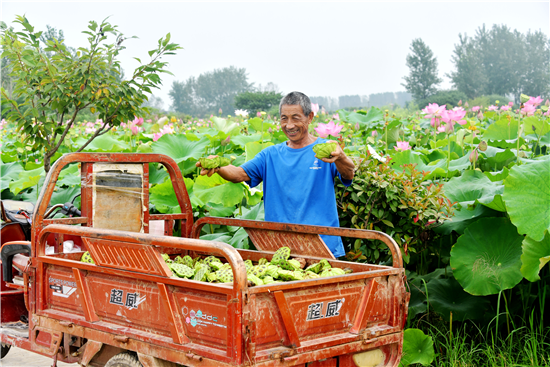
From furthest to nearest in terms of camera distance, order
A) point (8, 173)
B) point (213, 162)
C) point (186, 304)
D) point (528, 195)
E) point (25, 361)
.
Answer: point (8, 173) < point (25, 361) < point (213, 162) < point (528, 195) < point (186, 304)

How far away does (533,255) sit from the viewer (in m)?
3.58

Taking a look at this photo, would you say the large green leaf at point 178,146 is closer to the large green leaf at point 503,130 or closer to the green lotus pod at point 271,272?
the large green leaf at point 503,130

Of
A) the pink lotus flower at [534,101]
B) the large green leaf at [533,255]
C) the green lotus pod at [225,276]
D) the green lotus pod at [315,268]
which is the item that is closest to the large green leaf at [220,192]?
the green lotus pod at [315,268]

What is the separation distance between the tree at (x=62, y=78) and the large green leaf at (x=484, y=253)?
9.78ft

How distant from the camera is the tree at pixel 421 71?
246 ft

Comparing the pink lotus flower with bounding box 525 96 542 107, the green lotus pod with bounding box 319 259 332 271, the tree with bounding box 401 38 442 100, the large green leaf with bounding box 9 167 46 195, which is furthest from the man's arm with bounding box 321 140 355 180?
the tree with bounding box 401 38 442 100

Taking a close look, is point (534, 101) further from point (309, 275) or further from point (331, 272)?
point (309, 275)

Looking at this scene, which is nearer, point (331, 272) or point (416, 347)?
point (331, 272)

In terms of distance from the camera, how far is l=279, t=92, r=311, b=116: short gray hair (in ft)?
12.5

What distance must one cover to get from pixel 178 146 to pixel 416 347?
3.46 m

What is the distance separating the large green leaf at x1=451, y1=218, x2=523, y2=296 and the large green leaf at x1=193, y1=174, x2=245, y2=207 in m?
1.98

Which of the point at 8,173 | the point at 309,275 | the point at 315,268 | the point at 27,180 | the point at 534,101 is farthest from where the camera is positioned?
the point at 8,173

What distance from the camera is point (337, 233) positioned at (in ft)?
11.2

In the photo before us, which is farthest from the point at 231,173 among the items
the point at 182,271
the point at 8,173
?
the point at 8,173
